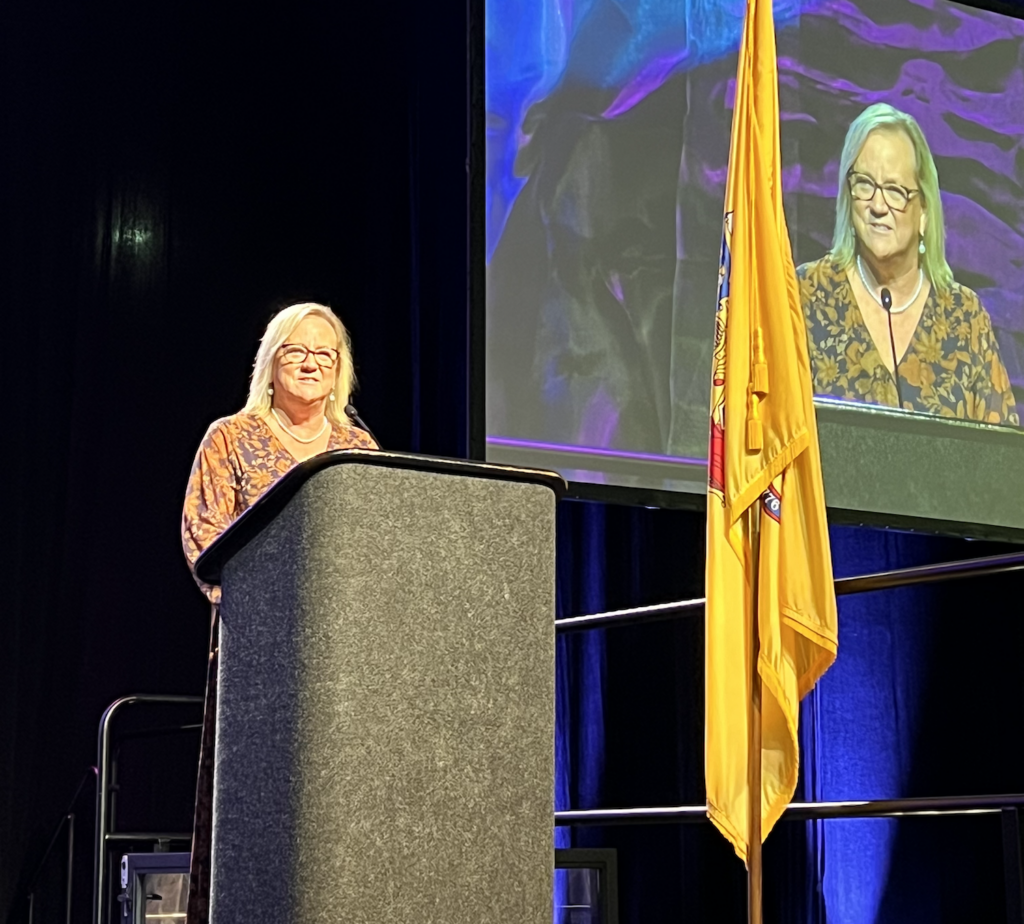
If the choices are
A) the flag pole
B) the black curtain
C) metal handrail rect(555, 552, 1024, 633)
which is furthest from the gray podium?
the black curtain

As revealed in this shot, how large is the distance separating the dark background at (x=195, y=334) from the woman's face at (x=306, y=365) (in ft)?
4.60

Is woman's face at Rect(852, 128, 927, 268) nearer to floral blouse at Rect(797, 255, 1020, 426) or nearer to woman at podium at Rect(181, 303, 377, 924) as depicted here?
floral blouse at Rect(797, 255, 1020, 426)

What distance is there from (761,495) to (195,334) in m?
1.89

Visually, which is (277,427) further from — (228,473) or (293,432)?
(228,473)

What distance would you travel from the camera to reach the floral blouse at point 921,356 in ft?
13.7

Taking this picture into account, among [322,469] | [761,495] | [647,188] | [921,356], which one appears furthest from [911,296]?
[322,469]

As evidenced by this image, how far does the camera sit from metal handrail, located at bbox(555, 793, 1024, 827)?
224 centimetres

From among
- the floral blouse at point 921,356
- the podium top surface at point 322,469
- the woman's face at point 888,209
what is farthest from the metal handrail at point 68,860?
the woman's face at point 888,209

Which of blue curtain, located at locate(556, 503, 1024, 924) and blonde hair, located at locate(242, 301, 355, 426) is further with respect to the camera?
blue curtain, located at locate(556, 503, 1024, 924)

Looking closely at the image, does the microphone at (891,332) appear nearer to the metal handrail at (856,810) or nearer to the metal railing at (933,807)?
the metal railing at (933,807)

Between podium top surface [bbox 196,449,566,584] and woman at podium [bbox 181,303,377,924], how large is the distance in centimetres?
74

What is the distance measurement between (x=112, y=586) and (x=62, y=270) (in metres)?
0.80

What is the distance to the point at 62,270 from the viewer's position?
382 cm

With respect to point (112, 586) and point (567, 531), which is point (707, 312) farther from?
point (112, 586)
